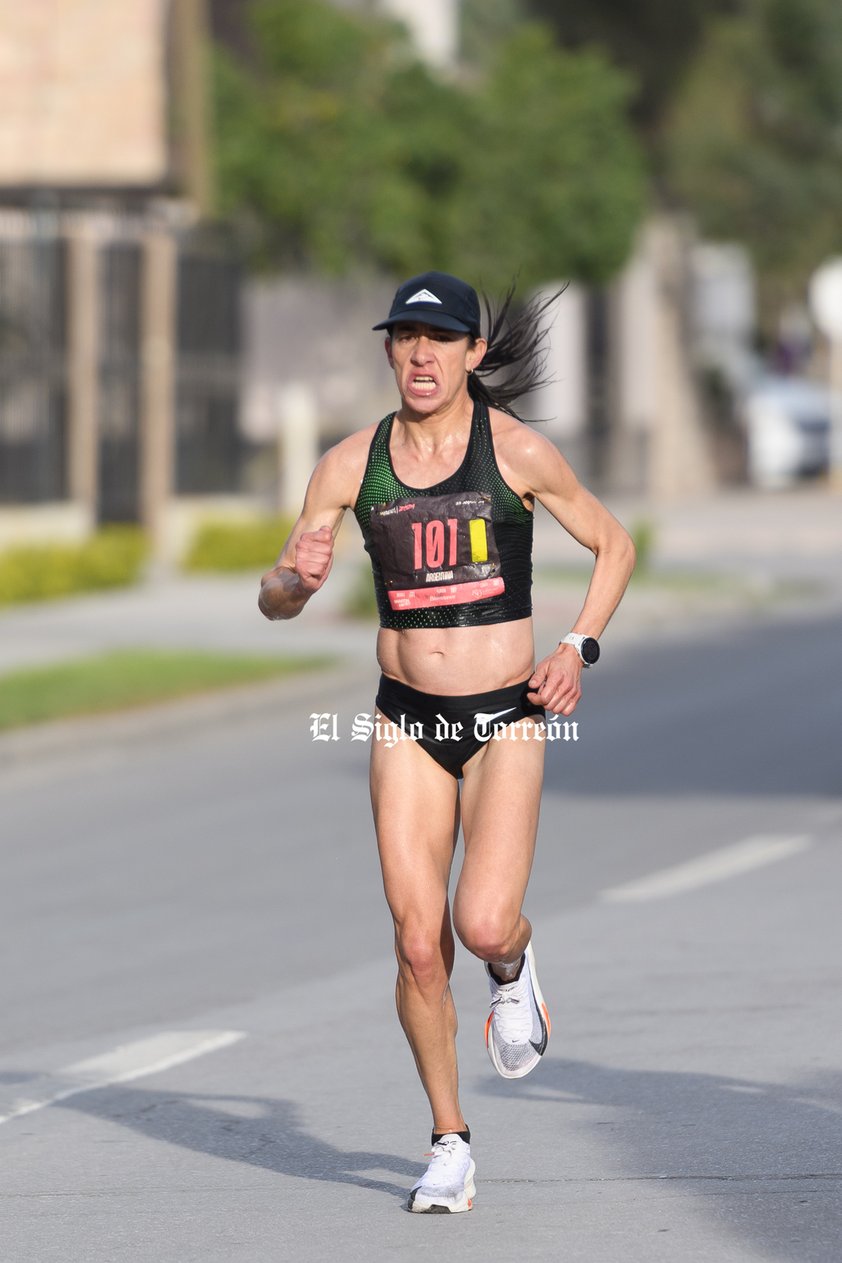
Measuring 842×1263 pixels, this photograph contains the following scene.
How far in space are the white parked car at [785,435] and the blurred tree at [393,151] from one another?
528 inches

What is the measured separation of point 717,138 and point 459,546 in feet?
135

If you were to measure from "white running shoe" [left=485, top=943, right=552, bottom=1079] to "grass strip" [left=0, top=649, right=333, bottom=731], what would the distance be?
9.21 metres

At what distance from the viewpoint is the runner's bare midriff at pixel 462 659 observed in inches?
233

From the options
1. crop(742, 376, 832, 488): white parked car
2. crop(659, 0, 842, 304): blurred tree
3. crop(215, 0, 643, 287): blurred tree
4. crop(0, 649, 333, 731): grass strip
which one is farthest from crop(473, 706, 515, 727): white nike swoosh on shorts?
crop(742, 376, 832, 488): white parked car

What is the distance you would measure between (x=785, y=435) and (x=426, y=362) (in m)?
41.5

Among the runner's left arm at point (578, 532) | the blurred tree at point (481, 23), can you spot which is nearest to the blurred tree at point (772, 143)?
the blurred tree at point (481, 23)

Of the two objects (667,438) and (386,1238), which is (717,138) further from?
(386,1238)

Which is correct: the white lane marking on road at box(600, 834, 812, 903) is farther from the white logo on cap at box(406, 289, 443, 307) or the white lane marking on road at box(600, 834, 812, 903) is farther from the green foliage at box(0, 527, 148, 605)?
the green foliage at box(0, 527, 148, 605)

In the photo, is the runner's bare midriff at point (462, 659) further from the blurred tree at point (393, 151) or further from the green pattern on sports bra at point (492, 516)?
the blurred tree at point (393, 151)

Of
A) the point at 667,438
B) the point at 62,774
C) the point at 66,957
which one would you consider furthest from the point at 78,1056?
the point at 667,438

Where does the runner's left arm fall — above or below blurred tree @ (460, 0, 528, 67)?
below

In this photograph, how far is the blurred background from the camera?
21312mm

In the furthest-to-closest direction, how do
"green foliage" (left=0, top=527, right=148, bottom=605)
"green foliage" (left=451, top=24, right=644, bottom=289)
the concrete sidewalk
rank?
"green foliage" (left=451, top=24, right=644, bottom=289)
"green foliage" (left=0, top=527, right=148, bottom=605)
the concrete sidewalk

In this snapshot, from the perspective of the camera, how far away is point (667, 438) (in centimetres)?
4462
